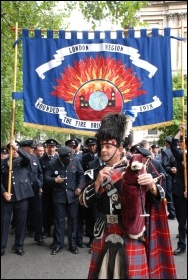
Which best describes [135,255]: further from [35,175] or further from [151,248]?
[35,175]

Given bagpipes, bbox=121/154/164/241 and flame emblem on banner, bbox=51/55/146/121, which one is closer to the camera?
bagpipes, bbox=121/154/164/241

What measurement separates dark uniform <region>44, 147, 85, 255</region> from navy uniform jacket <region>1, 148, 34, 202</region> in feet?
1.13

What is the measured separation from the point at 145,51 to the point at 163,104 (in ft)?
2.40

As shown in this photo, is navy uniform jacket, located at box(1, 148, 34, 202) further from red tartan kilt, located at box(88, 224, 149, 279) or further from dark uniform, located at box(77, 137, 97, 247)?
red tartan kilt, located at box(88, 224, 149, 279)

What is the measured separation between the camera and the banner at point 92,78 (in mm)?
4730

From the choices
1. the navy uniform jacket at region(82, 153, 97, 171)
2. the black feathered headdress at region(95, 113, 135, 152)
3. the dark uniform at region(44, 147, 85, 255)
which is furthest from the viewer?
the navy uniform jacket at region(82, 153, 97, 171)

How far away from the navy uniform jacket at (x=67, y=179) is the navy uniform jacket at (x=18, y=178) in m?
0.34

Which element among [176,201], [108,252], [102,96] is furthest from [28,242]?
[108,252]

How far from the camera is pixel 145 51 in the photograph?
15.9ft

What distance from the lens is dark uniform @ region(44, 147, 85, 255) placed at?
5.54m

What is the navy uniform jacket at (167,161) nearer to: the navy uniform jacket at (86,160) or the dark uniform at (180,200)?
the navy uniform jacket at (86,160)

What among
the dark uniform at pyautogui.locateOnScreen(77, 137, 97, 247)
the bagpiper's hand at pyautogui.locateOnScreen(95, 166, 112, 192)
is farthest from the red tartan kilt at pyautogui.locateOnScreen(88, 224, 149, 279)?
the dark uniform at pyautogui.locateOnScreen(77, 137, 97, 247)

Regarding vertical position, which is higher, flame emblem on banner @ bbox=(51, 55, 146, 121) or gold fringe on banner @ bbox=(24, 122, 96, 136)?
flame emblem on banner @ bbox=(51, 55, 146, 121)

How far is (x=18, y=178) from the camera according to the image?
554cm
